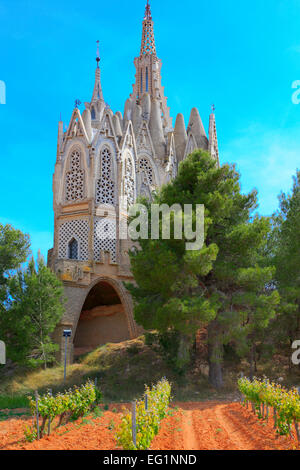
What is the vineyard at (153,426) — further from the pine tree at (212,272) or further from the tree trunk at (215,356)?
the tree trunk at (215,356)

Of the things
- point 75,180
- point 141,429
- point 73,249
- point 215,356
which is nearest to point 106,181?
point 75,180

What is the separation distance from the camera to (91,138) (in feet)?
71.4

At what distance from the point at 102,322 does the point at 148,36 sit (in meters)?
20.9

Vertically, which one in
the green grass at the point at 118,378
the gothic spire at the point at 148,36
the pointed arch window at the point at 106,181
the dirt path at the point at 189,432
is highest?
the gothic spire at the point at 148,36

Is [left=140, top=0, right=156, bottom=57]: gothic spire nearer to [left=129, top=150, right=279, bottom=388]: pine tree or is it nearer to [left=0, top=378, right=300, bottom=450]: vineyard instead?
[left=129, top=150, right=279, bottom=388]: pine tree

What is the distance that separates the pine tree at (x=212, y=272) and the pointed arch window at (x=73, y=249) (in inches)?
204

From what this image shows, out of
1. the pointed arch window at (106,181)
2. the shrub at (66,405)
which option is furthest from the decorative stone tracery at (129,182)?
the shrub at (66,405)

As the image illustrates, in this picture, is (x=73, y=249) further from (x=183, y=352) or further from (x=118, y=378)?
(x=183, y=352)

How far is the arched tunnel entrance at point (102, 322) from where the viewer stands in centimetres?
2083

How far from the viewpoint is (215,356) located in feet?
46.0

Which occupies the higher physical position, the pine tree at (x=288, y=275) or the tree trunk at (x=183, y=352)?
the pine tree at (x=288, y=275)

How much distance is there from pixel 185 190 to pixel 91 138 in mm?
8273

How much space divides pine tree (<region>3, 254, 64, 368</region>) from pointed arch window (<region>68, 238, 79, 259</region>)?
3131mm
